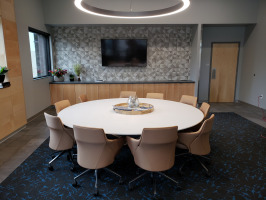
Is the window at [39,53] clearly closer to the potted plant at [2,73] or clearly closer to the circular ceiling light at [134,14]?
the potted plant at [2,73]

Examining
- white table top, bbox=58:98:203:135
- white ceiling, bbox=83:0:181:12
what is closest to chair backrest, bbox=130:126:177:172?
white table top, bbox=58:98:203:135

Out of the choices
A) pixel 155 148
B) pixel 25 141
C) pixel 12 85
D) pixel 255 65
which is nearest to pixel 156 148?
pixel 155 148

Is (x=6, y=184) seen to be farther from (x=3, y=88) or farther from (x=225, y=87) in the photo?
(x=225, y=87)

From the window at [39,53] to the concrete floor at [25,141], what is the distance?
47.4 inches

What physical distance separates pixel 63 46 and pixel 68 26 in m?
0.66

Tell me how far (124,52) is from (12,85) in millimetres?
3535

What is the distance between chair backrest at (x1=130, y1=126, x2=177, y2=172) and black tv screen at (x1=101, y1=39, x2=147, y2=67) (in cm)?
468

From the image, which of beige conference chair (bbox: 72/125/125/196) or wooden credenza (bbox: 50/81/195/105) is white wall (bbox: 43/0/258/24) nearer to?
wooden credenza (bbox: 50/81/195/105)

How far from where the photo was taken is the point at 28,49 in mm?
4922

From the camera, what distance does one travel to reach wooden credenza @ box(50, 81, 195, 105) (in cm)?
611

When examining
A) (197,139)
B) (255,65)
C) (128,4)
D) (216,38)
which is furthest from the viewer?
(216,38)

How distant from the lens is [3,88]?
368 cm

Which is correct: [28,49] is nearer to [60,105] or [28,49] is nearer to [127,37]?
[60,105]

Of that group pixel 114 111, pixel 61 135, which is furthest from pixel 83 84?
pixel 61 135
